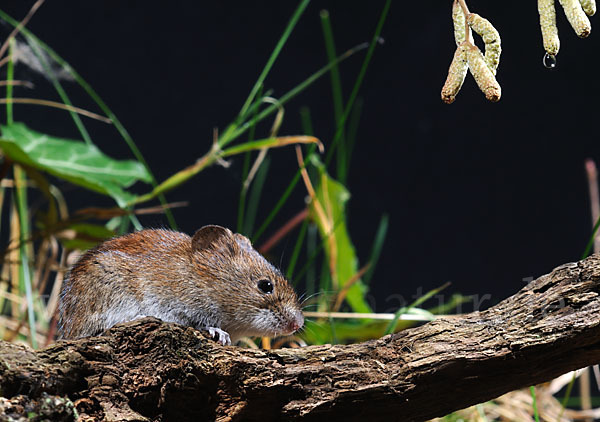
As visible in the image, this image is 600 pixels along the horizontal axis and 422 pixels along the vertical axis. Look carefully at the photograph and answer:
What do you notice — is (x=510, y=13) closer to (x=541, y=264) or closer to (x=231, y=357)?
(x=541, y=264)

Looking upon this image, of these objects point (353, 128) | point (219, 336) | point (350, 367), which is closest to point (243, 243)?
point (219, 336)

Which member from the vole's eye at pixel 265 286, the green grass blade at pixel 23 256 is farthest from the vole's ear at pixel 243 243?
the green grass blade at pixel 23 256

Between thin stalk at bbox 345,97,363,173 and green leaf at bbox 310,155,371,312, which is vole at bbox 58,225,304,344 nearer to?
green leaf at bbox 310,155,371,312

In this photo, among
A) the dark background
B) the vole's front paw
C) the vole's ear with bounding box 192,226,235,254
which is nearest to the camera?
the vole's front paw

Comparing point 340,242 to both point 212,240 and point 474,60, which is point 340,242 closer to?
point 212,240

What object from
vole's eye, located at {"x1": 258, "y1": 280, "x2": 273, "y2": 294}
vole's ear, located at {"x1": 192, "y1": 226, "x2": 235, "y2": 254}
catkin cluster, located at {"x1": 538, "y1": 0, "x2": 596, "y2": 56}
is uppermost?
catkin cluster, located at {"x1": 538, "y1": 0, "x2": 596, "y2": 56}

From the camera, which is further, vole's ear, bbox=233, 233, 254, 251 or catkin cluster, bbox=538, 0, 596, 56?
vole's ear, bbox=233, 233, 254, 251

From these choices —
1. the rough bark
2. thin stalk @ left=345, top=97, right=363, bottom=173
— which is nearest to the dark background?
thin stalk @ left=345, top=97, right=363, bottom=173
